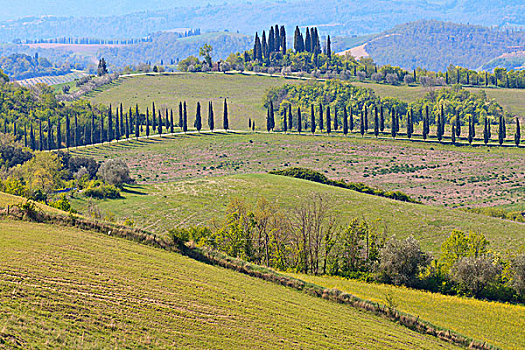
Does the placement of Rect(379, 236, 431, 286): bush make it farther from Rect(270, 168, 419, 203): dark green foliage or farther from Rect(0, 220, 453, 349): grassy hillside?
Rect(270, 168, 419, 203): dark green foliage

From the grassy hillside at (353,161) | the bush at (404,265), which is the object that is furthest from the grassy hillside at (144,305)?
the grassy hillside at (353,161)

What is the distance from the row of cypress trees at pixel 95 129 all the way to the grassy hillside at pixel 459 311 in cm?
12570

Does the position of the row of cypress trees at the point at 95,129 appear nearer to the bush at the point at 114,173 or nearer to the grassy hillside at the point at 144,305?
the bush at the point at 114,173

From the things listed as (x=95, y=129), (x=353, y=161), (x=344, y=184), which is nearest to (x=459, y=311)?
(x=344, y=184)

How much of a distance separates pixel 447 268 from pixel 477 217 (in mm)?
25527

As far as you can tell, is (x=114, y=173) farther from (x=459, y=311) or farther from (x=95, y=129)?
(x=95, y=129)

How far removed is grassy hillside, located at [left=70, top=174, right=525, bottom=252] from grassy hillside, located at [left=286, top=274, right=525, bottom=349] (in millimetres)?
18342

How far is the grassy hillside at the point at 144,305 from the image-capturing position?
85.5ft

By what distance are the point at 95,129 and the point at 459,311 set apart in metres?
148

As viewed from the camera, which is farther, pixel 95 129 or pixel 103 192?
pixel 95 129

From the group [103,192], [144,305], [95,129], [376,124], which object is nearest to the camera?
[144,305]

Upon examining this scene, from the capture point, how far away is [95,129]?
176625 millimetres

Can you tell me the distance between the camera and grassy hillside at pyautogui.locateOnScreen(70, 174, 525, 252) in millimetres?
69375

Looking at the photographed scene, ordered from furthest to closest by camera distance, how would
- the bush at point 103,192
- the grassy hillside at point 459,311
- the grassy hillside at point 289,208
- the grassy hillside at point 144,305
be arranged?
the bush at point 103,192 < the grassy hillside at point 289,208 < the grassy hillside at point 459,311 < the grassy hillside at point 144,305
